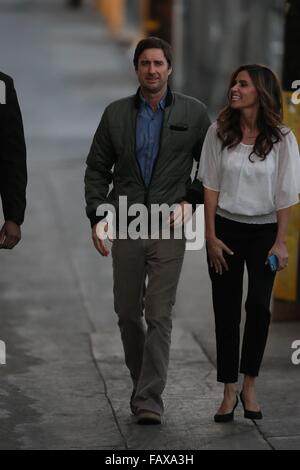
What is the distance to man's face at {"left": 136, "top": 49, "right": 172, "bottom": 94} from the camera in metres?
6.30

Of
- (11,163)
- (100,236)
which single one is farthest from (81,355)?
(11,163)

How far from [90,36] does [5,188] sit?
22788mm

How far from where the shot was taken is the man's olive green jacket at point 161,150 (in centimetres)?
638

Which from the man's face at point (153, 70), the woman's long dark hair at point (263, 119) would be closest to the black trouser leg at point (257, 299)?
the woman's long dark hair at point (263, 119)

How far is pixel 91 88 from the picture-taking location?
74.2 ft

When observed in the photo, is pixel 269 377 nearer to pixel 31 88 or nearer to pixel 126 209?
pixel 126 209

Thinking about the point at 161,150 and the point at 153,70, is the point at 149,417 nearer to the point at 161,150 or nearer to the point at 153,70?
the point at 161,150

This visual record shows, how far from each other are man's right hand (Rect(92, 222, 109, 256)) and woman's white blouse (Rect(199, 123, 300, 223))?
630 millimetres

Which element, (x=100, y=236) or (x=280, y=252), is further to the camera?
(x=100, y=236)

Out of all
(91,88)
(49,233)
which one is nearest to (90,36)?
(91,88)

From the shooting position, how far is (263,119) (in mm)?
6164

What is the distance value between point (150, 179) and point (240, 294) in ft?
2.42

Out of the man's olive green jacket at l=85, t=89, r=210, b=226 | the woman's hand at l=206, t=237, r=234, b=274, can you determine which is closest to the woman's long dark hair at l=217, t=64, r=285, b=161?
the man's olive green jacket at l=85, t=89, r=210, b=226

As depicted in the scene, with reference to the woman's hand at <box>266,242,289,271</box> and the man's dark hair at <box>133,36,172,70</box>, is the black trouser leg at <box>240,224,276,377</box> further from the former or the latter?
the man's dark hair at <box>133,36,172,70</box>
